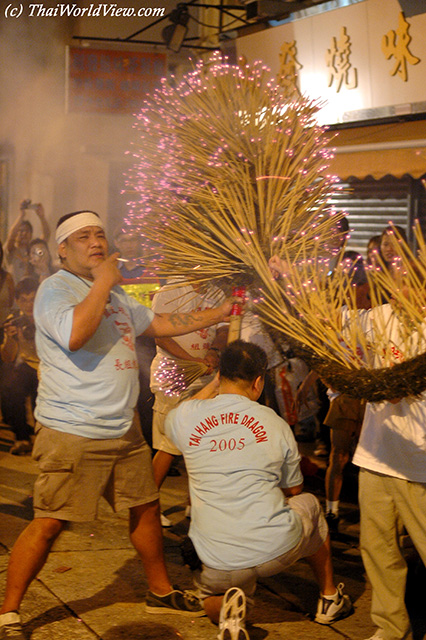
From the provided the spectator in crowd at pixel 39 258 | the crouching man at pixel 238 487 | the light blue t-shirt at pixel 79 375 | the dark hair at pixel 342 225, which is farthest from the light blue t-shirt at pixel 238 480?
the spectator in crowd at pixel 39 258

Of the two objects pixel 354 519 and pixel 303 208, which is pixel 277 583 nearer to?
pixel 354 519

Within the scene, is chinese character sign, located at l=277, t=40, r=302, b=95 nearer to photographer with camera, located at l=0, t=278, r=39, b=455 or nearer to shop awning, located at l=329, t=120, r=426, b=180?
shop awning, located at l=329, t=120, r=426, b=180

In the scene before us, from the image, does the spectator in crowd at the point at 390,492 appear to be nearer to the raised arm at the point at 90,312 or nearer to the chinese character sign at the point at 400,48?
the raised arm at the point at 90,312

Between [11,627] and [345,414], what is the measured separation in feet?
7.73

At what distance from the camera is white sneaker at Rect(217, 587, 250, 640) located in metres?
2.97

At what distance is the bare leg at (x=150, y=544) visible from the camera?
3.58m

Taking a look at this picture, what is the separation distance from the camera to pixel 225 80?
340 cm

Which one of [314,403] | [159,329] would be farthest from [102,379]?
[314,403]

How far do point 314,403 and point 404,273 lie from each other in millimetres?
3184

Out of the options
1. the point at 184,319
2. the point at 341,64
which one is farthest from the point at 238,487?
the point at 341,64

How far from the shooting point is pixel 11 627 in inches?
125

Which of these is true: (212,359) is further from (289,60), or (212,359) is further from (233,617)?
(289,60)

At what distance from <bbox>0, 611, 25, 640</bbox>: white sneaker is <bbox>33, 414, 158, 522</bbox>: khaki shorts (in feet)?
1.35

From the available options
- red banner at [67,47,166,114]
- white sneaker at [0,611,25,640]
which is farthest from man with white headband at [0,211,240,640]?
red banner at [67,47,166,114]
